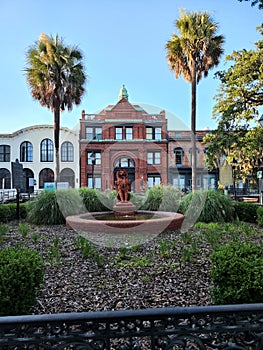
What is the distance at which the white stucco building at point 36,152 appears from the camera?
3016 cm

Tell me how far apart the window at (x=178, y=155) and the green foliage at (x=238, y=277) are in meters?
25.3

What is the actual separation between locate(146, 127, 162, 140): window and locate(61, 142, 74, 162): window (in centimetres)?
857

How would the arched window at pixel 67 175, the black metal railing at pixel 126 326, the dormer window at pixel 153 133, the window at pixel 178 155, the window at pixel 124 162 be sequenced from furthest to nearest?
the arched window at pixel 67 175, the window at pixel 178 155, the window at pixel 124 162, the dormer window at pixel 153 133, the black metal railing at pixel 126 326

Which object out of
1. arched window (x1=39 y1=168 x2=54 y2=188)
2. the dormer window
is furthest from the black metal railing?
arched window (x1=39 y1=168 x2=54 y2=188)

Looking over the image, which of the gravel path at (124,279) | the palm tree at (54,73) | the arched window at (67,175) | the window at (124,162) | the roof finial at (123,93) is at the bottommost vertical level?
the gravel path at (124,279)

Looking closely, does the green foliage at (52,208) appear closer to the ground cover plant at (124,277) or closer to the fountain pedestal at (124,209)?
the fountain pedestal at (124,209)

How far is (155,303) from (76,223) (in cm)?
431

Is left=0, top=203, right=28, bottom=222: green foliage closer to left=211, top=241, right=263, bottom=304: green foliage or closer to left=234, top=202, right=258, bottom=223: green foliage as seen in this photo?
left=234, top=202, right=258, bottom=223: green foliage

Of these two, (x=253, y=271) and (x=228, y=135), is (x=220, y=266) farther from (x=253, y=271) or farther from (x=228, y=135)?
(x=228, y=135)

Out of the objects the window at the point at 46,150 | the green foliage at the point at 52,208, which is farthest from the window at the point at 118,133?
the green foliage at the point at 52,208

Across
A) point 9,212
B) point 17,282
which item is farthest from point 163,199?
point 17,282

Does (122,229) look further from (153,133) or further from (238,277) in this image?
(153,133)

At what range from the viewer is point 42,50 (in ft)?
51.4

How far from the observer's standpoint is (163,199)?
10.9 metres
